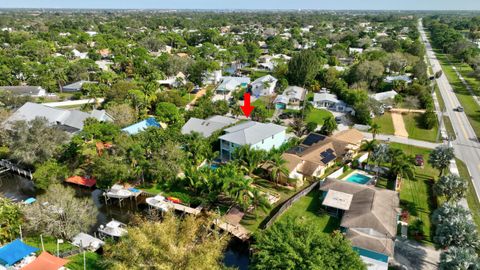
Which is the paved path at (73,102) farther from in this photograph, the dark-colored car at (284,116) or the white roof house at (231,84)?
the dark-colored car at (284,116)

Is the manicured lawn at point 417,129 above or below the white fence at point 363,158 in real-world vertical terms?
above

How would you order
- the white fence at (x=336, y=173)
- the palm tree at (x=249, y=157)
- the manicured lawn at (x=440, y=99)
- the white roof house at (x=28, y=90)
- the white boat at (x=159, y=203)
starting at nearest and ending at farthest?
the white boat at (x=159, y=203)
the palm tree at (x=249, y=157)
the white fence at (x=336, y=173)
the manicured lawn at (x=440, y=99)
the white roof house at (x=28, y=90)

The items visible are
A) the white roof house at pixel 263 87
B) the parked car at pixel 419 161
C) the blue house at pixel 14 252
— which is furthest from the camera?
the white roof house at pixel 263 87

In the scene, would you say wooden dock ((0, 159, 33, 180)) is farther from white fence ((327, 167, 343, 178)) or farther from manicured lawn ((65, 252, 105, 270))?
white fence ((327, 167, 343, 178))

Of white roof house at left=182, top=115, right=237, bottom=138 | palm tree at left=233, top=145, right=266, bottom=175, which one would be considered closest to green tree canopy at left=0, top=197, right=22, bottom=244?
palm tree at left=233, top=145, right=266, bottom=175

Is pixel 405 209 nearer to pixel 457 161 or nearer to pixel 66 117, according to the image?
pixel 457 161

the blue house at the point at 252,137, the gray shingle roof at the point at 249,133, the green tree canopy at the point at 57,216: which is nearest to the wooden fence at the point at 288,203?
the blue house at the point at 252,137

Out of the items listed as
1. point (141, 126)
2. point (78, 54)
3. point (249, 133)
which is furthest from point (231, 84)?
point (78, 54)
